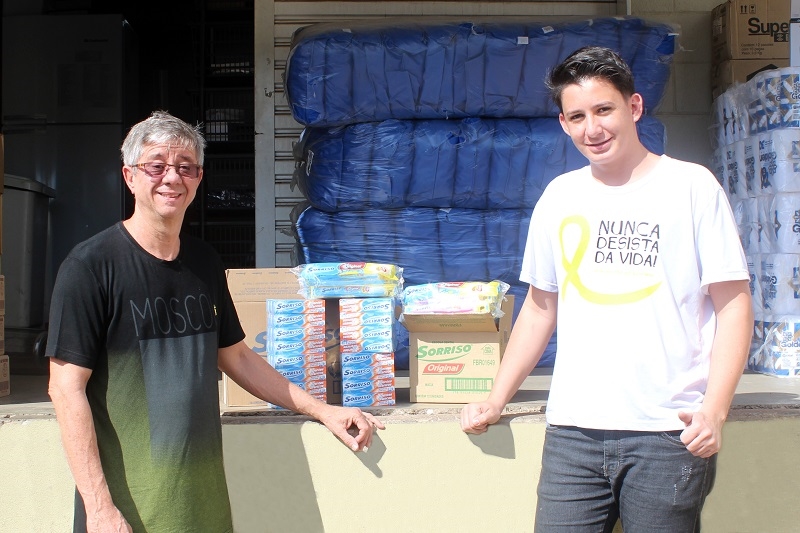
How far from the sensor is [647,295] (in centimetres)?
192

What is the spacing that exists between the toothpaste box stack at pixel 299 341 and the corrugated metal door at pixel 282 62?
77.0 inches

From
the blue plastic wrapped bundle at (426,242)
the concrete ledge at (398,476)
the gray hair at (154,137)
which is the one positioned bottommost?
the concrete ledge at (398,476)

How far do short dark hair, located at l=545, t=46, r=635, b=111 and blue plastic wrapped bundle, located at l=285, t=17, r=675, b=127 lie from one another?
2.21 meters

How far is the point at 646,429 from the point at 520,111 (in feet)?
8.77

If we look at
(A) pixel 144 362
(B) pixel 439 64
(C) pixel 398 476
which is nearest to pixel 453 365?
(C) pixel 398 476

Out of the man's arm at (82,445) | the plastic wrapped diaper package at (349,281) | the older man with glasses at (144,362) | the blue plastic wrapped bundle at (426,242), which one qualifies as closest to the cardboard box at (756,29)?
the blue plastic wrapped bundle at (426,242)

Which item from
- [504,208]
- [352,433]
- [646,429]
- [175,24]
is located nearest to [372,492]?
[352,433]

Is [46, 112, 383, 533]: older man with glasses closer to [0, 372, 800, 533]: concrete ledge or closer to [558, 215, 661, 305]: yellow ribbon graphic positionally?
[0, 372, 800, 533]: concrete ledge

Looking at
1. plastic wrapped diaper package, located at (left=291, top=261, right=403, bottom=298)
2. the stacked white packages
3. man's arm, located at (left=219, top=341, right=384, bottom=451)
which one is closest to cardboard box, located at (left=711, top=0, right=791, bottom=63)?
the stacked white packages

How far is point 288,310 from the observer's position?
3.05 m

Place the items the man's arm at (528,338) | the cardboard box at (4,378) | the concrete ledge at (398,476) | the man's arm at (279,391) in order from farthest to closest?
the cardboard box at (4,378) → the concrete ledge at (398,476) → the man's arm at (279,391) → the man's arm at (528,338)

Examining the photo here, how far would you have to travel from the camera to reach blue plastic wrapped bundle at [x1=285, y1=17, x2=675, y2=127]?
418 centimetres

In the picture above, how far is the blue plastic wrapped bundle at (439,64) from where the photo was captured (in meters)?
4.18

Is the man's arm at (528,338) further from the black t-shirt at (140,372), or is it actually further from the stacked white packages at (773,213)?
the stacked white packages at (773,213)
